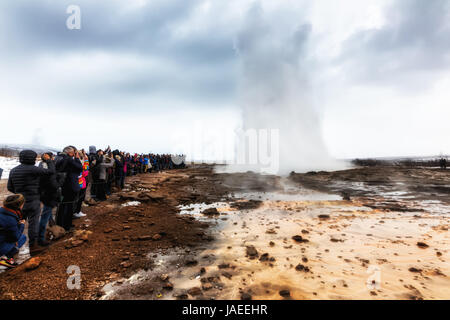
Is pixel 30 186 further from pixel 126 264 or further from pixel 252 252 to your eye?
pixel 252 252

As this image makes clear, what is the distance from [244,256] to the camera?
459 cm

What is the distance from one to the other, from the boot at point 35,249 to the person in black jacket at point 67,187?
0.99 meters

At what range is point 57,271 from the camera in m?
3.61

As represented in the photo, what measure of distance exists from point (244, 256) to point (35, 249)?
4.61m

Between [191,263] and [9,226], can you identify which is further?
[191,263]

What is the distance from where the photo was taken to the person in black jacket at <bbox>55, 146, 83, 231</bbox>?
540cm

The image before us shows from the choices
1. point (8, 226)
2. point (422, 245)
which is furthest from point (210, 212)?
point (422, 245)

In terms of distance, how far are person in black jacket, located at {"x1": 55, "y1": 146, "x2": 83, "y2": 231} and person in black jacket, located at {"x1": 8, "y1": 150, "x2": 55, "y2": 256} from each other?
35.7 inches

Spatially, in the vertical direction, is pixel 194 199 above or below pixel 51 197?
below

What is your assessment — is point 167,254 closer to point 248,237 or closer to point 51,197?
point 248,237

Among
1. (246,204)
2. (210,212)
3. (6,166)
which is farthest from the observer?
(6,166)

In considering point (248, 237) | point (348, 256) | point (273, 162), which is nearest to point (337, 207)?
point (348, 256)

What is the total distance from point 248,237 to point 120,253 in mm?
3345
